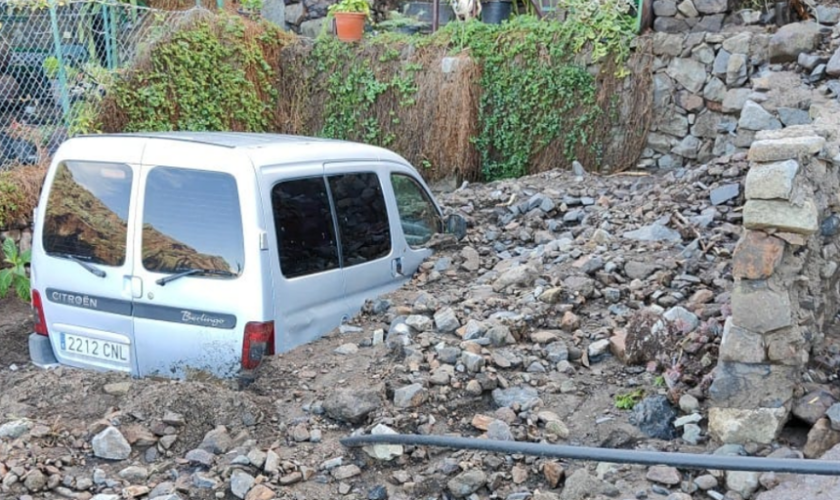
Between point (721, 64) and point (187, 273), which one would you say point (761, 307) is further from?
point (721, 64)

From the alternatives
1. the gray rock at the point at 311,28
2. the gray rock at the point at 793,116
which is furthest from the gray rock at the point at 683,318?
the gray rock at the point at 311,28

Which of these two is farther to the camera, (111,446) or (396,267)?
(396,267)

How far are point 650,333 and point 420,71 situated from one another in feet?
21.8

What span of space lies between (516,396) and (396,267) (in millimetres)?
1488

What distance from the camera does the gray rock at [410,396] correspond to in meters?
4.57

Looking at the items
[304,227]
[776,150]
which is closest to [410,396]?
[304,227]

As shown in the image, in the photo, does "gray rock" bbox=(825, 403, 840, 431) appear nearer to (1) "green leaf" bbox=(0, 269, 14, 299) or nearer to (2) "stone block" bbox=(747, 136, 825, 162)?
(2) "stone block" bbox=(747, 136, 825, 162)

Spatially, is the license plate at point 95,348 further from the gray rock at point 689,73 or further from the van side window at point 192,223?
the gray rock at point 689,73

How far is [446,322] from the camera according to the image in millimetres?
5355

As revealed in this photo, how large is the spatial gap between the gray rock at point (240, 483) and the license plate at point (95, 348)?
1187 mm

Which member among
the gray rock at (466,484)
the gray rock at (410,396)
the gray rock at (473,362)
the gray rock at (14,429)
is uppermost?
the gray rock at (473,362)

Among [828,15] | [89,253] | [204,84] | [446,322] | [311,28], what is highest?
[828,15]

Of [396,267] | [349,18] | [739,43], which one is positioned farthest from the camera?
[349,18]

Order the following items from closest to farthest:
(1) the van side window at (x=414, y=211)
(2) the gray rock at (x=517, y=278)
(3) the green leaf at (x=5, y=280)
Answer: (1) the van side window at (x=414, y=211) → (2) the gray rock at (x=517, y=278) → (3) the green leaf at (x=5, y=280)
